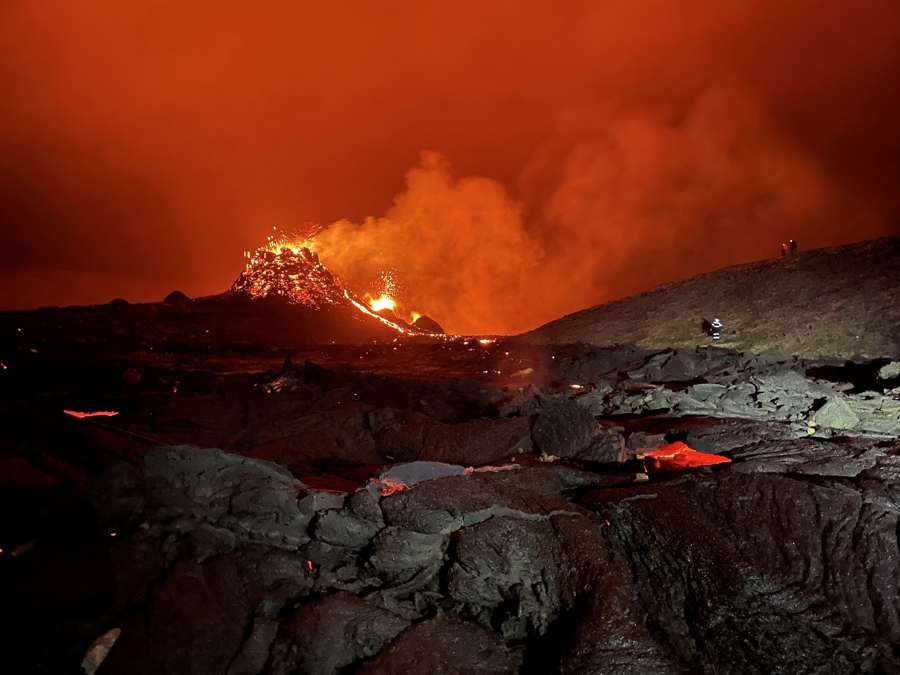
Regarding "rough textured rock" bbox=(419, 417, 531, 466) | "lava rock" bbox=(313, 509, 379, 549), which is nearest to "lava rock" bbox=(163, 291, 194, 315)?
"rough textured rock" bbox=(419, 417, 531, 466)

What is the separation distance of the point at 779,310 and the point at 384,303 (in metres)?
26.6

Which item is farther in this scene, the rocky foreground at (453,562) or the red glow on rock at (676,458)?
the red glow on rock at (676,458)

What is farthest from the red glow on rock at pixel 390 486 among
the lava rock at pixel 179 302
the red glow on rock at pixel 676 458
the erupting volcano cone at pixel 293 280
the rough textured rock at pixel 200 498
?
the erupting volcano cone at pixel 293 280

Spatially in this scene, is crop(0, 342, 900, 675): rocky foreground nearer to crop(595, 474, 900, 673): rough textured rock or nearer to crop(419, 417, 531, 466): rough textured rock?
crop(595, 474, 900, 673): rough textured rock

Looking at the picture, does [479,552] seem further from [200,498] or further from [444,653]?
[200,498]

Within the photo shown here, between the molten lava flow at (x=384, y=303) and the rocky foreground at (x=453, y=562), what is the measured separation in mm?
33121

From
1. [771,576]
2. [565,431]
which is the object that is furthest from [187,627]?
[565,431]

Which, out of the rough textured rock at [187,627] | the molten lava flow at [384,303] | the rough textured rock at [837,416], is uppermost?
the molten lava flow at [384,303]

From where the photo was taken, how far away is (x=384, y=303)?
39219 mm

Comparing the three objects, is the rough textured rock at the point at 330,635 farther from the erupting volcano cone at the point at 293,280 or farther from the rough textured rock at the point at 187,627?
the erupting volcano cone at the point at 293,280

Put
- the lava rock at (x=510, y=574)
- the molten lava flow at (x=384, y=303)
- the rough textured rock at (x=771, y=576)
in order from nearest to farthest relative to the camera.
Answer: the rough textured rock at (x=771, y=576) < the lava rock at (x=510, y=574) < the molten lava flow at (x=384, y=303)

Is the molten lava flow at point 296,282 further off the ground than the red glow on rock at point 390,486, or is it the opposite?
the molten lava flow at point 296,282

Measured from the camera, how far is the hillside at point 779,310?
14359mm

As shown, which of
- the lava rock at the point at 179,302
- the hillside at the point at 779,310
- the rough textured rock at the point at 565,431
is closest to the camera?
the rough textured rock at the point at 565,431
